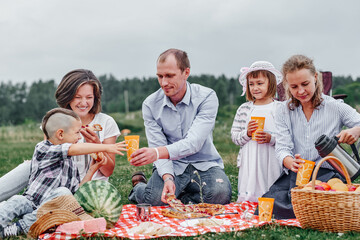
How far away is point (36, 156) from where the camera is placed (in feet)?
14.0

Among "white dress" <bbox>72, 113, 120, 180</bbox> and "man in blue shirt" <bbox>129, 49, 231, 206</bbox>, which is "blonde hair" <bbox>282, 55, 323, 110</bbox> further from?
"white dress" <bbox>72, 113, 120, 180</bbox>

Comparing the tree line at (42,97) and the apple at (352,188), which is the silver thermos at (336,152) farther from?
the tree line at (42,97)

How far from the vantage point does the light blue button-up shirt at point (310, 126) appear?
485cm

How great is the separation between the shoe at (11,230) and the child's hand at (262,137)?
2.92 metres

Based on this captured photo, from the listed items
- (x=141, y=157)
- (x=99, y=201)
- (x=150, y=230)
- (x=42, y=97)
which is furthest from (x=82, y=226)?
(x=42, y=97)

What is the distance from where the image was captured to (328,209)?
376cm

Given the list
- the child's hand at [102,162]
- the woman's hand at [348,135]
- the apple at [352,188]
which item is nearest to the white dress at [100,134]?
the child's hand at [102,162]

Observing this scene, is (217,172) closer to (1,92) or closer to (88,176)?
(88,176)

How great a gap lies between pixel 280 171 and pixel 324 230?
1.68m

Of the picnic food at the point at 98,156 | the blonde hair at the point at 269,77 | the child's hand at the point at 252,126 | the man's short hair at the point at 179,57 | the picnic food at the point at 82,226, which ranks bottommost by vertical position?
the picnic food at the point at 82,226

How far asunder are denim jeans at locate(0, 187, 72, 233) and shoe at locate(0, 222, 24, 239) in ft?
0.11

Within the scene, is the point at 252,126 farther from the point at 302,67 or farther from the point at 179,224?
the point at 179,224

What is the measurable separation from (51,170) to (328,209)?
2639mm

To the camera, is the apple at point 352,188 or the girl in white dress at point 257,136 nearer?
the apple at point 352,188
